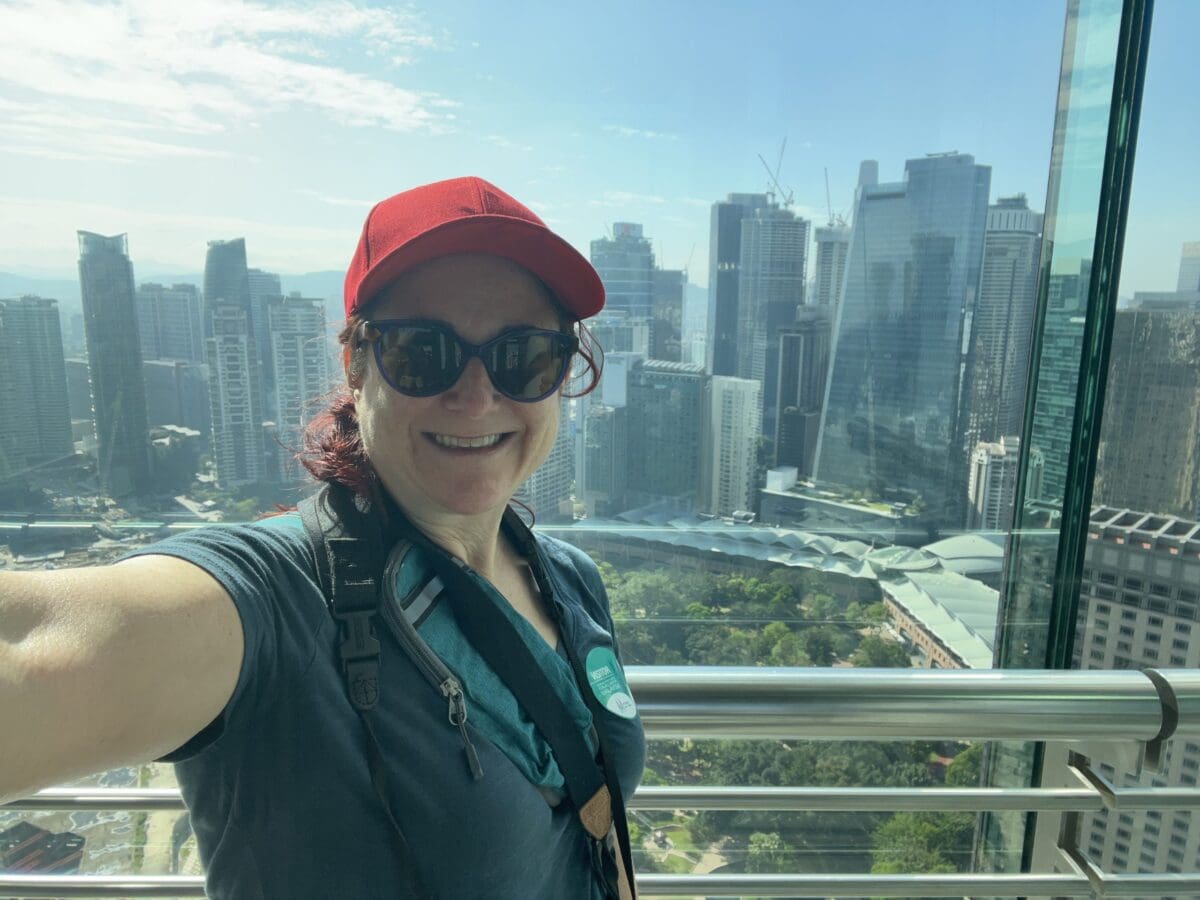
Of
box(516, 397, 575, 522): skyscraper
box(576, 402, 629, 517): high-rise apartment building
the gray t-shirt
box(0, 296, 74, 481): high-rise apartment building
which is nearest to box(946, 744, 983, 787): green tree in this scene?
box(576, 402, 629, 517): high-rise apartment building

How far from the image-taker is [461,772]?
691 mm

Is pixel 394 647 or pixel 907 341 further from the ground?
pixel 907 341

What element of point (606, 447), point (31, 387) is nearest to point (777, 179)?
point (606, 447)

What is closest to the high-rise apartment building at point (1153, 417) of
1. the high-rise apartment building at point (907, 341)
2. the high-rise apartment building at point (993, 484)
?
the high-rise apartment building at point (993, 484)

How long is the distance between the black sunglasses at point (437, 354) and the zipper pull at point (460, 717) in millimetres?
326

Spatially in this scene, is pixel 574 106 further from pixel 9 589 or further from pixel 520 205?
pixel 9 589

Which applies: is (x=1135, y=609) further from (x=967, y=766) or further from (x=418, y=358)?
(x=418, y=358)

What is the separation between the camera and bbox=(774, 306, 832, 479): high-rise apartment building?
6.39ft

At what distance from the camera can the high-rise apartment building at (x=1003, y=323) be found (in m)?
1.79

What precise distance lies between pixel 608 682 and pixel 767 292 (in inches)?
51.3

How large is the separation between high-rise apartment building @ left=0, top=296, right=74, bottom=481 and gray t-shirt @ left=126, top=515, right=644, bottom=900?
1.40 meters

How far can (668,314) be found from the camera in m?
1.90

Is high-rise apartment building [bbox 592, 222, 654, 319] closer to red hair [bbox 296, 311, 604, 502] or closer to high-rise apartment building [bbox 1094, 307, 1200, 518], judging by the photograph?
red hair [bbox 296, 311, 604, 502]

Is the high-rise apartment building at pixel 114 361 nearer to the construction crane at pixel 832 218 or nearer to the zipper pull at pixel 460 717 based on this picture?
the zipper pull at pixel 460 717
